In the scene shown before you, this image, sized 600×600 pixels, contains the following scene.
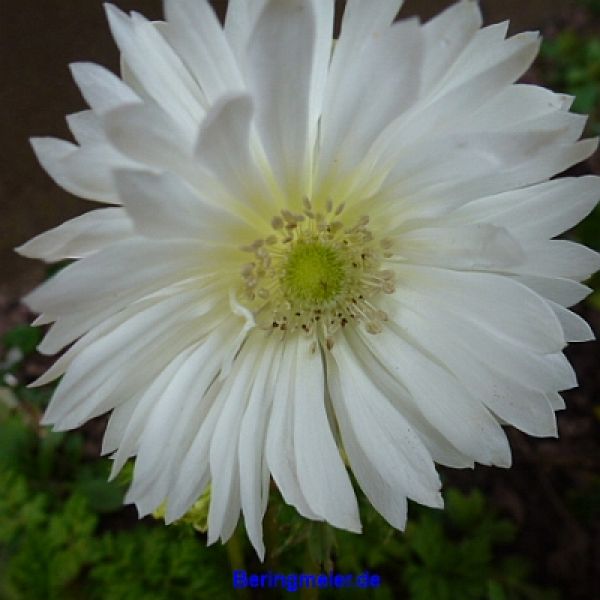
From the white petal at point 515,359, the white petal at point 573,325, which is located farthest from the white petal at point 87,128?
the white petal at point 573,325

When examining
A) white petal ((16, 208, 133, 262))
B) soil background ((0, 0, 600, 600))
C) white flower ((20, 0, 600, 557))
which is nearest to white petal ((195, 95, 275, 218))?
white flower ((20, 0, 600, 557))

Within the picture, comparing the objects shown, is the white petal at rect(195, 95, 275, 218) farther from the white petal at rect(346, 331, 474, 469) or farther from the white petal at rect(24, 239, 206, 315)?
the white petal at rect(346, 331, 474, 469)

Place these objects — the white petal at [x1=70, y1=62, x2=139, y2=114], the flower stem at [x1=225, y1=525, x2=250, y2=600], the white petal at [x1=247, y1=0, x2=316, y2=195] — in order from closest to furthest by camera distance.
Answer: the white petal at [x1=247, y1=0, x2=316, y2=195] → the white petal at [x1=70, y1=62, x2=139, y2=114] → the flower stem at [x1=225, y1=525, x2=250, y2=600]

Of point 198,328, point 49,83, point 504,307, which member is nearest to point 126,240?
point 198,328

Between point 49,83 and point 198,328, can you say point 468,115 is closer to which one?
point 198,328

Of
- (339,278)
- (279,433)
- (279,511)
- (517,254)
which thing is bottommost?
(279,511)

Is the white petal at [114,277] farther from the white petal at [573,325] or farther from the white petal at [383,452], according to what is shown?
the white petal at [573,325]
